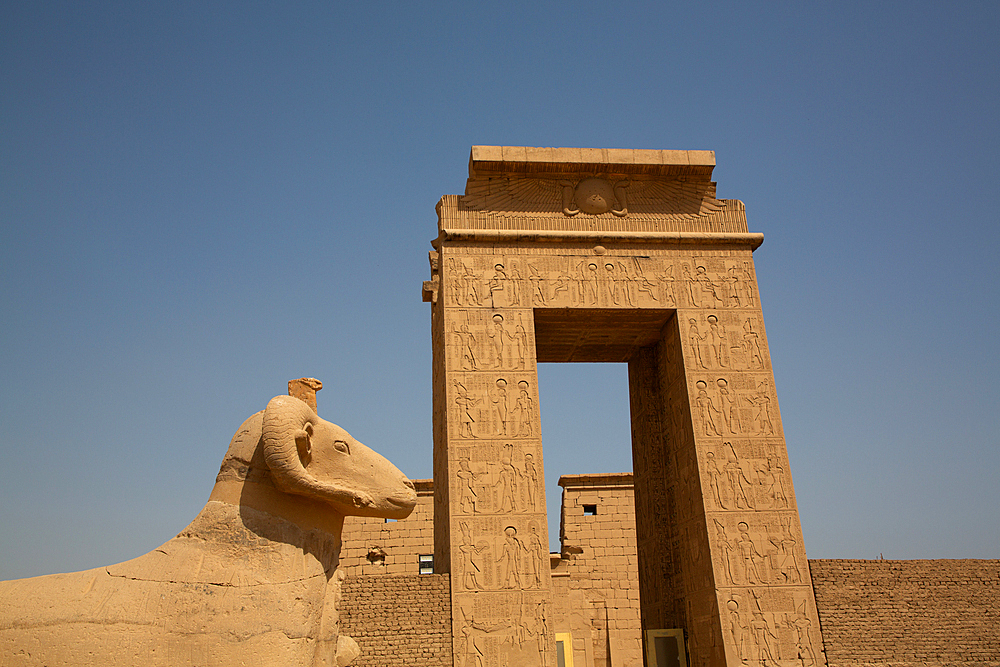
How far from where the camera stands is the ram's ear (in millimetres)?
4160

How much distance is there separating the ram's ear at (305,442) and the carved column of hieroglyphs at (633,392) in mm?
5501

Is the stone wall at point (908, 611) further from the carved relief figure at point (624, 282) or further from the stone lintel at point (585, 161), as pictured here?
the stone lintel at point (585, 161)

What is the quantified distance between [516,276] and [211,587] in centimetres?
736

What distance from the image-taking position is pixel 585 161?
37.1ft

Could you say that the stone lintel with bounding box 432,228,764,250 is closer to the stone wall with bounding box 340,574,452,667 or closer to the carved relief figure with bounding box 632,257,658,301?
the carved relief figure with bounding box 632,257,658,301

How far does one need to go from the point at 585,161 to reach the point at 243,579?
8452mm

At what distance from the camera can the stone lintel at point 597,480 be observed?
15.2 m

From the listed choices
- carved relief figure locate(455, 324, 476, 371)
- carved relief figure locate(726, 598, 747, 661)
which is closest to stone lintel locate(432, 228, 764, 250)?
carved relief figure locate(455, 324, 476, 371)

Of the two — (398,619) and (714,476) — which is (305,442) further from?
(714,476)

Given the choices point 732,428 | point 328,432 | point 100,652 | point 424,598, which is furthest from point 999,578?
point 100,652

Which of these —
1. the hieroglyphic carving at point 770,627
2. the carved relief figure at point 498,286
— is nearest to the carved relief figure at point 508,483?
the carved relief figure at point 498,286

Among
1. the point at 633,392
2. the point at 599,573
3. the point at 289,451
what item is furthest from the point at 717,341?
the point at 289,451

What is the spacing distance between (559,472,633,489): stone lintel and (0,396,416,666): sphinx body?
35.9 feet

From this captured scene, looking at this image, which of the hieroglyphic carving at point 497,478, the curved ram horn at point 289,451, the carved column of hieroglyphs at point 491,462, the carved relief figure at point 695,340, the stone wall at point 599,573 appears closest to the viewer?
the curved ram horn at point 289,451
